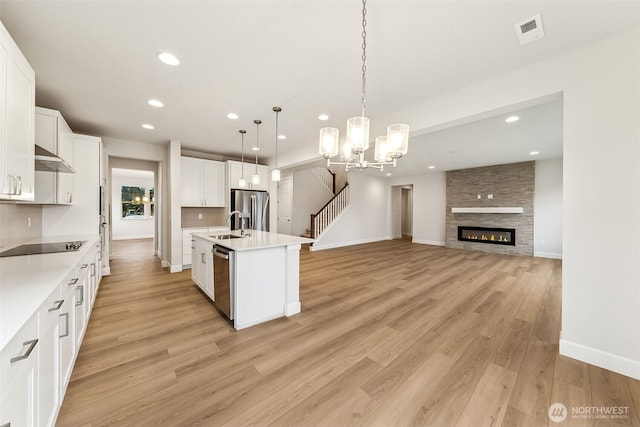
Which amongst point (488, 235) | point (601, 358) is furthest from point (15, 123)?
point (488, 235)

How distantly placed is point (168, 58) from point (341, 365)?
3.18m

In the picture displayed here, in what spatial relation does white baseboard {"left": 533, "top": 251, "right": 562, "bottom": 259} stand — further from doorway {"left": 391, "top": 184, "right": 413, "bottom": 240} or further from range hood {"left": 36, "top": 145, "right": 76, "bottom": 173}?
range hood {"left": 36, "top": 145, "right": 76, "bottom": 173}

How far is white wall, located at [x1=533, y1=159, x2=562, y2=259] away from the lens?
6219 millimetres

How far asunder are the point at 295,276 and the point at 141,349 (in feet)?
5.36

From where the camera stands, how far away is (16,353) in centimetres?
89

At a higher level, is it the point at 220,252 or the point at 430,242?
the point at 220,252

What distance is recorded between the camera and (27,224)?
3.01 metres

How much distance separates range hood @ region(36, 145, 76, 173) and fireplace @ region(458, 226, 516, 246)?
9110mm

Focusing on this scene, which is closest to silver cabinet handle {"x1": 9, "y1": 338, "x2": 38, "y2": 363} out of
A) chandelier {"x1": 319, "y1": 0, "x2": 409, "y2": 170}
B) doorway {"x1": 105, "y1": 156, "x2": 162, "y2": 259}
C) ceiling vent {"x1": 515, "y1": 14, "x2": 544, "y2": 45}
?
chandelier {"x1": 319, "y1": 0, "x2": 409, "y2": 170}

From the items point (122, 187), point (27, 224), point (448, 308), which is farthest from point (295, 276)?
point (122, 187)

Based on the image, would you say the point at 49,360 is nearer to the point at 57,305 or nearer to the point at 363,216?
the point at 57,305

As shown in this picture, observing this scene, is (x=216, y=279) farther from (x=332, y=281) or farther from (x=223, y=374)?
(x=332, y=281)

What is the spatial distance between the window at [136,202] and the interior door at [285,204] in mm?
5921

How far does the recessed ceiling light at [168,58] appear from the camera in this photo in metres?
2.14
